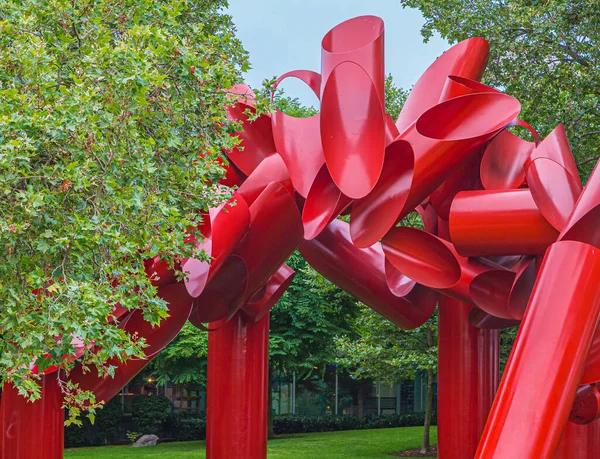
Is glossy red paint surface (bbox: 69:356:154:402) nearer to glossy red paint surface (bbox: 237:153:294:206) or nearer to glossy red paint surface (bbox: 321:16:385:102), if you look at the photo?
glossy red paint surface (bbox: 237:153:294:206)

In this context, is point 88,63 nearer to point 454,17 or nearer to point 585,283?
point 585,283

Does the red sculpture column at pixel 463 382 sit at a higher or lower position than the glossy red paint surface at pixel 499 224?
lower

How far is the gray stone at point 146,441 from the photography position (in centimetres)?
2167

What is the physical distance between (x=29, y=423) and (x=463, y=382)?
3.99m

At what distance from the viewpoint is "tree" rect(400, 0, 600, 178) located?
419 inches

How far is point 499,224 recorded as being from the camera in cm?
651

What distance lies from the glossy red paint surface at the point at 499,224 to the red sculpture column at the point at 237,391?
2838 mm

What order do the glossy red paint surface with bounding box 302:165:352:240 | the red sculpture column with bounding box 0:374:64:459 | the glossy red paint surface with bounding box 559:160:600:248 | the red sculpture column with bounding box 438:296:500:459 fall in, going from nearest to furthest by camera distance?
1. the glossy red paint surface with bounding box 559:160:600:248
2. the glossy red paint surface with bounding box 302:165:352:240
3. the red sculpture column with bounding box 0:374:64:459
4. the red sculpture column with bounding box 438:296:500:459

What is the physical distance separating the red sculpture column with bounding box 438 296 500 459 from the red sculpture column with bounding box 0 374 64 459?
3597 mm

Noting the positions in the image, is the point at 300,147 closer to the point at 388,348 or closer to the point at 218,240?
the point at 218,240

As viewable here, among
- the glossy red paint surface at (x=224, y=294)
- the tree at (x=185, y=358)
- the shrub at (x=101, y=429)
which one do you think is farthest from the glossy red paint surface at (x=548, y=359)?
the shrub at (x=101, y=429)

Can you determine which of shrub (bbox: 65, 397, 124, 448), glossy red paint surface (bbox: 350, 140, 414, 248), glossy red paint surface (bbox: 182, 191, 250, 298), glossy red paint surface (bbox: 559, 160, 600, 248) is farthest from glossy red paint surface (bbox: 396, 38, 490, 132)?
shrub (bbox: 65, 397, 124, 448)

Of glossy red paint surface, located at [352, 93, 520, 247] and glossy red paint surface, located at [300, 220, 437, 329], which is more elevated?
glossy red paint surface, located at [352, 93, 520, 247]

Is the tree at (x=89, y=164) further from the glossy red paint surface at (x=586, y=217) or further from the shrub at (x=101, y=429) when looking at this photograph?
the shrub at (x=101, y=429)
